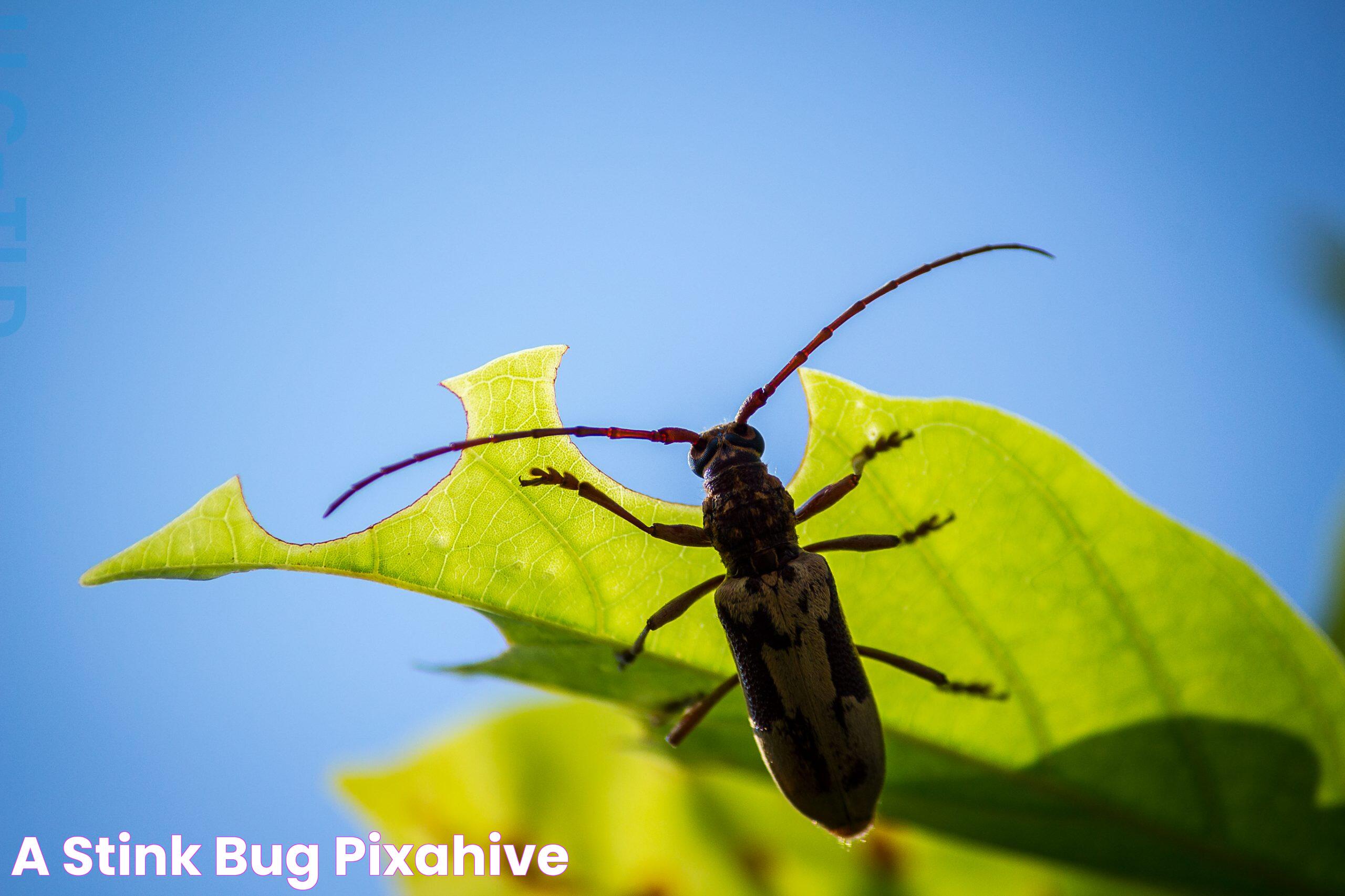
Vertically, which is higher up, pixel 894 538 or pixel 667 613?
pixel 894 538

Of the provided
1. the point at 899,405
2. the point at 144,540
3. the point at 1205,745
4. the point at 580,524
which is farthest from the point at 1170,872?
the point at 144,540

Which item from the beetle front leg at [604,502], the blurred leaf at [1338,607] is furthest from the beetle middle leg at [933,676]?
the blurred leaf at [1338,607]

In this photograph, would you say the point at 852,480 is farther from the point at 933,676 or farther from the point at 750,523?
the point at 933,676

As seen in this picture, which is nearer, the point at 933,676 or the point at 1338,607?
the point at 933,676

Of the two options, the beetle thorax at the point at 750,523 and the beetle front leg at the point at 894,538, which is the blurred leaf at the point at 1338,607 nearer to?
the beetle front leg at the point at 894,538

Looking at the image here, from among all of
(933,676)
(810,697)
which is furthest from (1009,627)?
(810,697)

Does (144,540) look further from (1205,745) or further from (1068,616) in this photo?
(1205,745)

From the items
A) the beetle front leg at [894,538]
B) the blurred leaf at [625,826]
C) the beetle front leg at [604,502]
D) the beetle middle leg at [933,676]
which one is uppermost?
the beetle front leg at [604,502]

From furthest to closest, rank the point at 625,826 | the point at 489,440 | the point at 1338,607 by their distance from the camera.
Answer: the point at 1338,607 < the point at 625,826 < the point at 489,440
